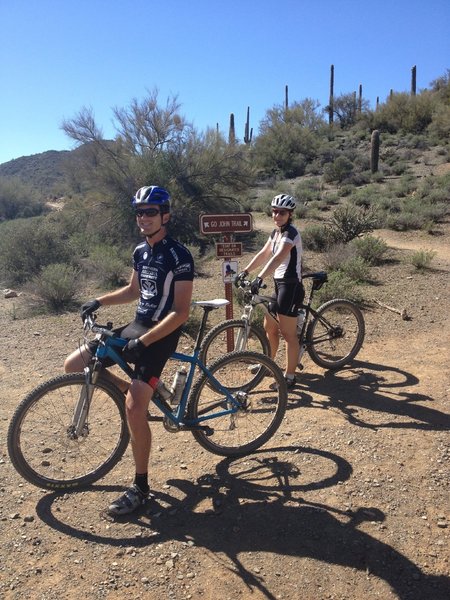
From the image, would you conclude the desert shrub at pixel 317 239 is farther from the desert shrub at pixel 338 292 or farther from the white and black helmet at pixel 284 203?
the white and black helmet at pixel 284 203

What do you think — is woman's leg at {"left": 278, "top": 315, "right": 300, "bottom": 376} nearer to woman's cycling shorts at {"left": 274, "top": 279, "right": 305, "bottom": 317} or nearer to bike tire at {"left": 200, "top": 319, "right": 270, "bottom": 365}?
woman's cycling shorts at {"left": 274, "top": 279, "right": 305, "bottom": 317}

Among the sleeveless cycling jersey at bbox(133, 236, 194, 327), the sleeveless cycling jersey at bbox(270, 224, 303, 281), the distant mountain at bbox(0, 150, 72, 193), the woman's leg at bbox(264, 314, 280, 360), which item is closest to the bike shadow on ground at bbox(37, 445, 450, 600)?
the sleeveless cycling jersey at bbox(133, 236, 194, 327)

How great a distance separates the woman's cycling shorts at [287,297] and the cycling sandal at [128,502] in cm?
218

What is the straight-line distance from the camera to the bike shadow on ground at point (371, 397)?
4211 mm

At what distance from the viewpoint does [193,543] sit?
2.81 meters

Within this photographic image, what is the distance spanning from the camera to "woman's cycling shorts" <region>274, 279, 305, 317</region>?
4637 mm

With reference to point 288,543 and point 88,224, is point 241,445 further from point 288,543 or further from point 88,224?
point 88,224

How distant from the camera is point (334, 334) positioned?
5289 millimetres

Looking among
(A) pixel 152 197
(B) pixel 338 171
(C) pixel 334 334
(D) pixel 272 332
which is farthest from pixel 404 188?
(A) pixel 152 197

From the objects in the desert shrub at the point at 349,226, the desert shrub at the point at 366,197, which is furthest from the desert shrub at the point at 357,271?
the desert shrub at the point at 366,197

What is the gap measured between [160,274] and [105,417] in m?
1.06

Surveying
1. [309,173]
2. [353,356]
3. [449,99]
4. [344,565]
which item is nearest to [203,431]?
[344,565]

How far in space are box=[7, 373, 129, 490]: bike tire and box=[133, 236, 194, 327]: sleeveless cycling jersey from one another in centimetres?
55

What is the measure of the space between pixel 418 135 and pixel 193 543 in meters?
37.8
